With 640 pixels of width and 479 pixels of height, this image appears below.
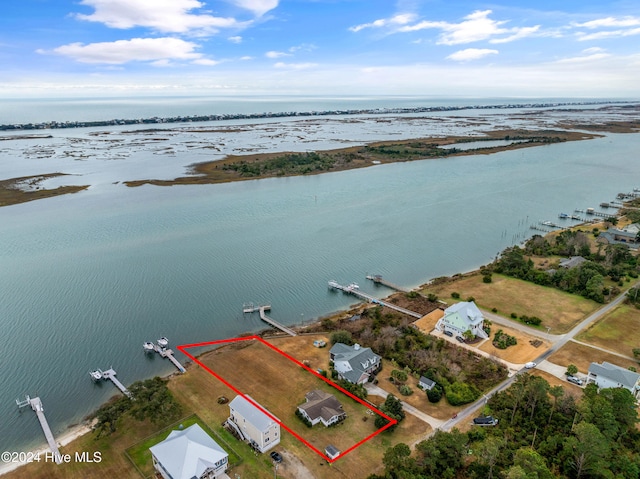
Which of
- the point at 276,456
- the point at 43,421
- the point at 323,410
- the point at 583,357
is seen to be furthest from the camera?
the point at 583,357

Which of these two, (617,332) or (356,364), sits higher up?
(356,364)

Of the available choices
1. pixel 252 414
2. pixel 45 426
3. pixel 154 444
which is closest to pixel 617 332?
pixel 252 414

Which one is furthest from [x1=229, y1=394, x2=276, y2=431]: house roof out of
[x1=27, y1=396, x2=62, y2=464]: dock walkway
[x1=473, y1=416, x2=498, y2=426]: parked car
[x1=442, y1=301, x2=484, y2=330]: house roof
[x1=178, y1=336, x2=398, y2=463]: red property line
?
[x1=442, y1=301, x2=484, y2=330]: house roof

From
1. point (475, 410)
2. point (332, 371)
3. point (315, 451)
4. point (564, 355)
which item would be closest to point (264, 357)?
point (332, 371)

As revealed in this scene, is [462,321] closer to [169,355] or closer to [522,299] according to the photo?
[522,299]

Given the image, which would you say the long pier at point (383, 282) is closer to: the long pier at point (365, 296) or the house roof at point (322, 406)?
the long pier at point (365, 296)

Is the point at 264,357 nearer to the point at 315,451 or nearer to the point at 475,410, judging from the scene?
the point at 315,451

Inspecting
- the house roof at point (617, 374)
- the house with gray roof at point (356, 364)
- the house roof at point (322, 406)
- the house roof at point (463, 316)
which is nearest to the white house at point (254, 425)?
the house roof at point (322, 406)
